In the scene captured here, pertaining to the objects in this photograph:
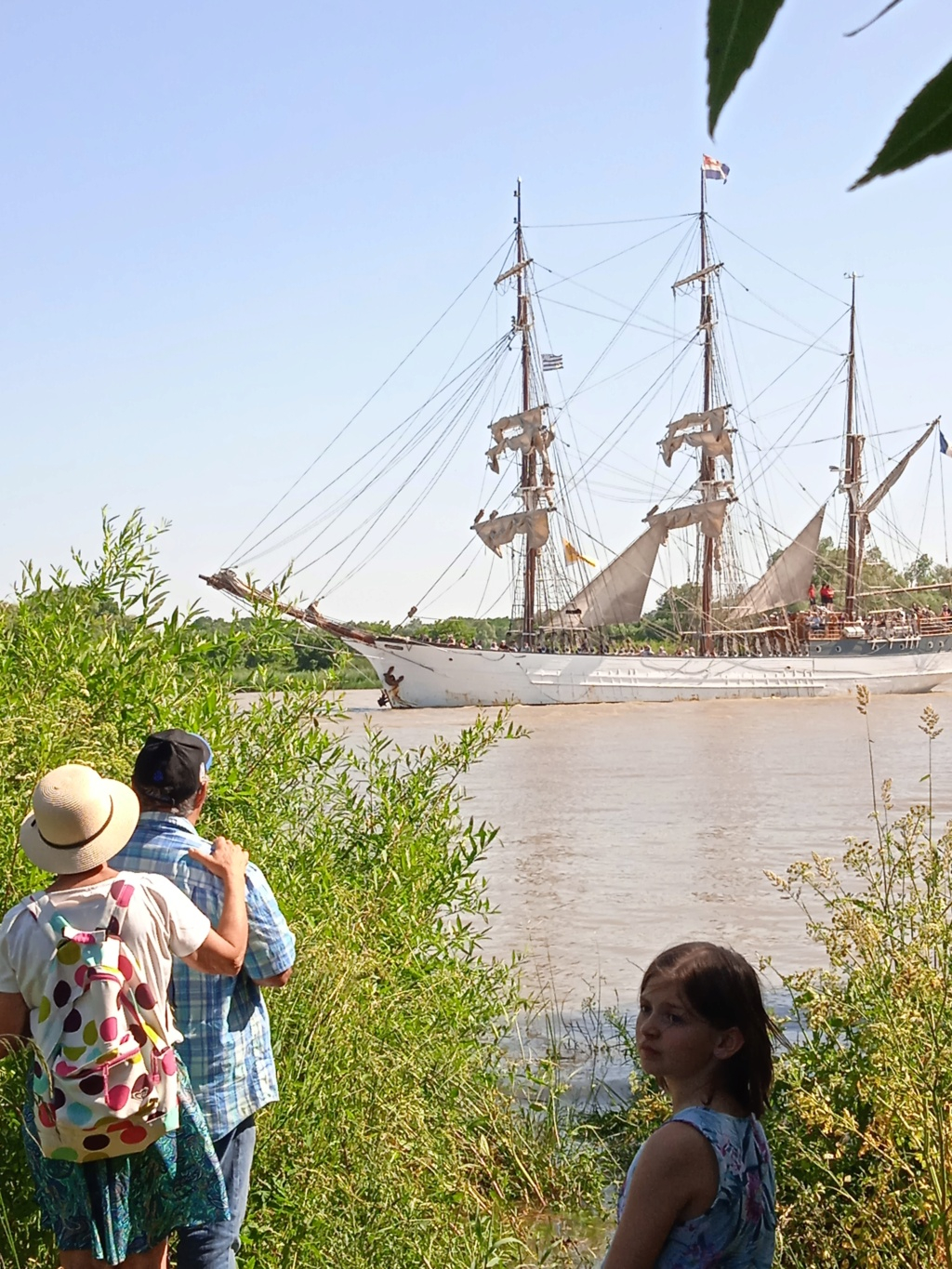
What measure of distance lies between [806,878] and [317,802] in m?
2.05

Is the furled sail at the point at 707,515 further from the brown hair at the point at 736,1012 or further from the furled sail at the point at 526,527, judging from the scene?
the brown hair at the point at 736,1012

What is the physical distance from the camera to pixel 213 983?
9.21 ft

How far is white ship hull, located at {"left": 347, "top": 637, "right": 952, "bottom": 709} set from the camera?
5406 centimetres

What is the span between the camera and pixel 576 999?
339 inches

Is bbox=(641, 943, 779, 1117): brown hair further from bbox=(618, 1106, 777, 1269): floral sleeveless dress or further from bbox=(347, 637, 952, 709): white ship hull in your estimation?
bbox=(347, 637, 952, 709): white ship hull

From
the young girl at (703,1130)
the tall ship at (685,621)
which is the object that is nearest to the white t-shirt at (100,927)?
the young girl at (703,1130)

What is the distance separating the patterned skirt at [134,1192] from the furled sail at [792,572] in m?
60.7

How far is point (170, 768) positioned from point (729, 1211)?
1.49 meters

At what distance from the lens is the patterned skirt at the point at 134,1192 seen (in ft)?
8.35

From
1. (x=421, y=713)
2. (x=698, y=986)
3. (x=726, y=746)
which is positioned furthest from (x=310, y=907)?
(x=421, y=713)

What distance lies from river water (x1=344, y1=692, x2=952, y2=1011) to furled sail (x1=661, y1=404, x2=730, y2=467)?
2037cm

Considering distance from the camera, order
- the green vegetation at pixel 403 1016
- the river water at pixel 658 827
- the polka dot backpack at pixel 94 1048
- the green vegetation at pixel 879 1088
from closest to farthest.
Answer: the polka dot backpack at pixel 94 1048 → the green vegetation at pixel 879 1088 → the green vegetation at pixel 403 1016 → the river water at pixel 658 827

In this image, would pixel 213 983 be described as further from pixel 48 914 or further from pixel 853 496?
pixel 853 496

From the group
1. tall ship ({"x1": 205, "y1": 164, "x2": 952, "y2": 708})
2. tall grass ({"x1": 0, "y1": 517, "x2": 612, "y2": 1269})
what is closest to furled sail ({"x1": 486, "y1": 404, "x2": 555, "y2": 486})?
tall ship ({"x1": 205, "y1": 164, "x2": 952, "y2": 708})
